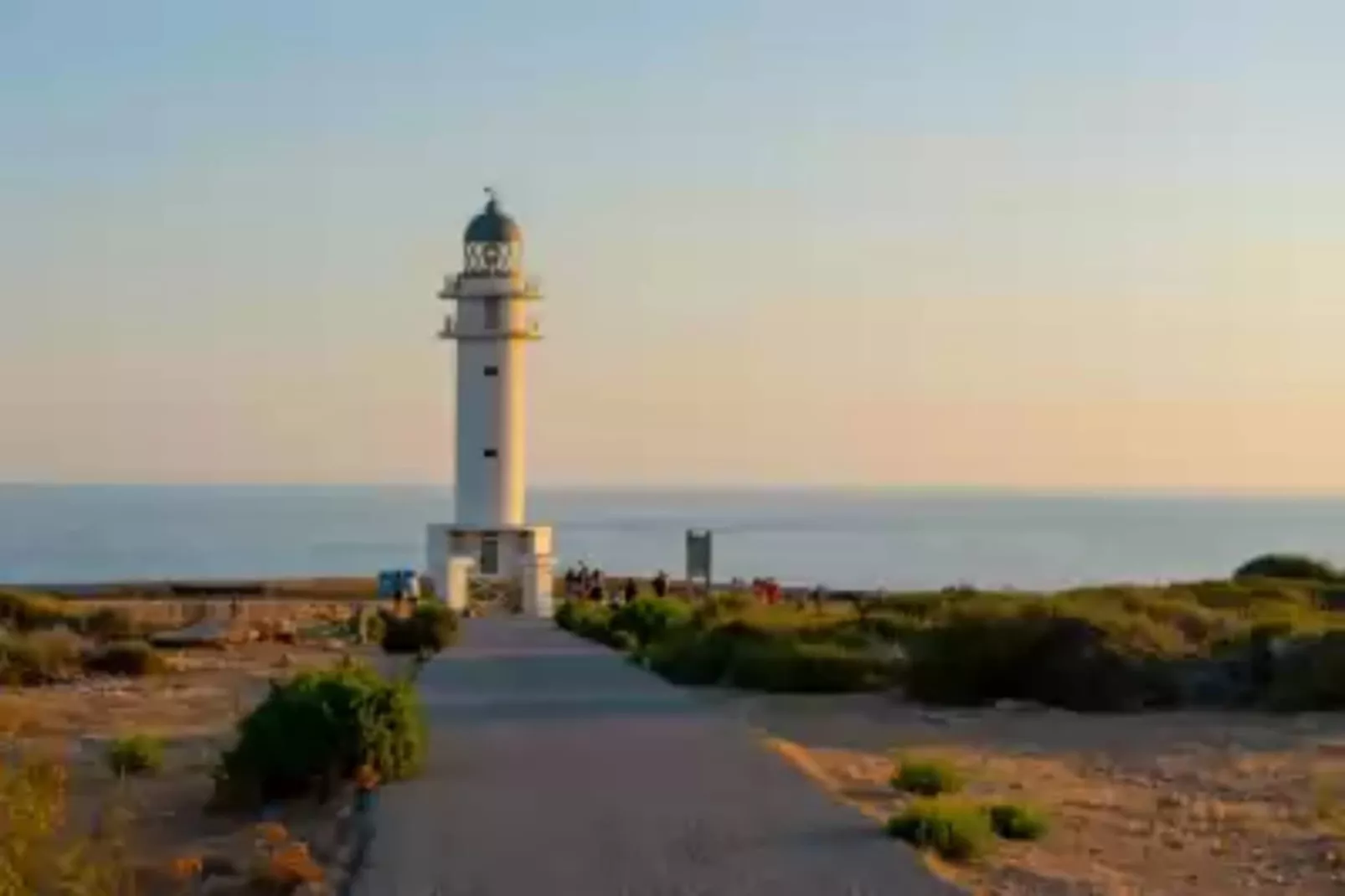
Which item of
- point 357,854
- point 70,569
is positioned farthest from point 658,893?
point 70,569

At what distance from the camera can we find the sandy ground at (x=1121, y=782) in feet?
37.4

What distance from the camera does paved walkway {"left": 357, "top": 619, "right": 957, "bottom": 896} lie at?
381 inches

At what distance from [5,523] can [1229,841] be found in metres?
188

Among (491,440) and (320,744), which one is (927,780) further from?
(491,440)

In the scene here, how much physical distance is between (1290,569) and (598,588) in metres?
16.5

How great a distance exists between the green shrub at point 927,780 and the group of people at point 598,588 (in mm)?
27306

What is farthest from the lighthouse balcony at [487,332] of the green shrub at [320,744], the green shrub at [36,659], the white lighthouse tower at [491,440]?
the green shrub at [320,744]

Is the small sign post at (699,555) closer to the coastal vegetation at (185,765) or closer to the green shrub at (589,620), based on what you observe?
the green shrub at (589,620)

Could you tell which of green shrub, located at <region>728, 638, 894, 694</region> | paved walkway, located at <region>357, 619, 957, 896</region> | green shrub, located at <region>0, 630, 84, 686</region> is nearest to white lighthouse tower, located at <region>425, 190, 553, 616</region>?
green shrub, located at <region>0, 630, 84, 686</region>

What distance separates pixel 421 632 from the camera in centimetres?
3150

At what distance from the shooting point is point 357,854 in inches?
422

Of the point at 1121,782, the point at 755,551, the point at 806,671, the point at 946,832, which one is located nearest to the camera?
the point at 946,832

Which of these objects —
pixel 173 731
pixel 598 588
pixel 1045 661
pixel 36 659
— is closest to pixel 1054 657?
pixel 1045 661

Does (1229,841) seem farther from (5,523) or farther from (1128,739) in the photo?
(5,523)
